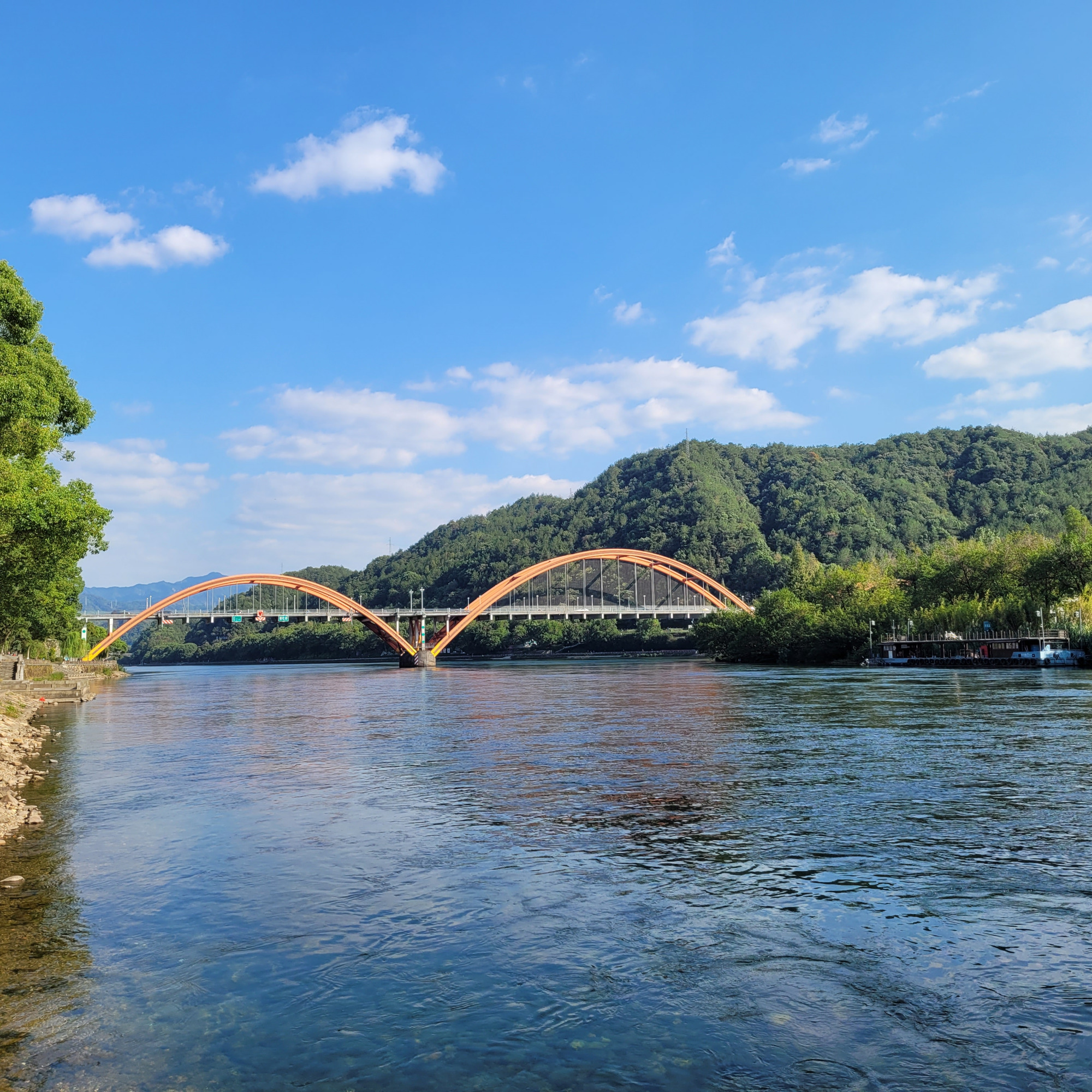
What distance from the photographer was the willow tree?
18656 mm

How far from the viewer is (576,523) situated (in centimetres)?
17425

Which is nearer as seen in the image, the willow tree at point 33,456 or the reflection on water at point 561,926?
the reflection on water at point 561,926

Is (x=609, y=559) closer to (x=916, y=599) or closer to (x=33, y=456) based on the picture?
(x=916, y=599)

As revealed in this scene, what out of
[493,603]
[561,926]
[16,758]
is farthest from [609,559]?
[561,926]

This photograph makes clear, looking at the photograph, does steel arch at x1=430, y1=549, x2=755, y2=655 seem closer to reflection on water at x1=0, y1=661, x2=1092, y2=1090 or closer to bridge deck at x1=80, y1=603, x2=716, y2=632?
bridge deck at x1=80, y1=603, x2=716, y2=632

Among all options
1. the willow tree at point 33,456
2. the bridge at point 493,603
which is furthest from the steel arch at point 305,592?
the willow tree at point 33,456

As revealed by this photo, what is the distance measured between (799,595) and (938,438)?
9595cm

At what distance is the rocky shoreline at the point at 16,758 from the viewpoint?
12.8 meters

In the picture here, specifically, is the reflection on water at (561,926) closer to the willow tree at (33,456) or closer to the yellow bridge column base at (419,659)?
the willow tree at (33,456)

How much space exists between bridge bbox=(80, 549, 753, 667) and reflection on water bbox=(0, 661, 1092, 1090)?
76506 mm

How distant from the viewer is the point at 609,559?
4843 inches

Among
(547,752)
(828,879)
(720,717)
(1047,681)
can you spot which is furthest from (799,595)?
(828,879)

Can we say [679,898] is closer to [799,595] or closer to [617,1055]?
[617,1055]

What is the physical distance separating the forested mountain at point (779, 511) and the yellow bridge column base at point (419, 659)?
4561 cm
